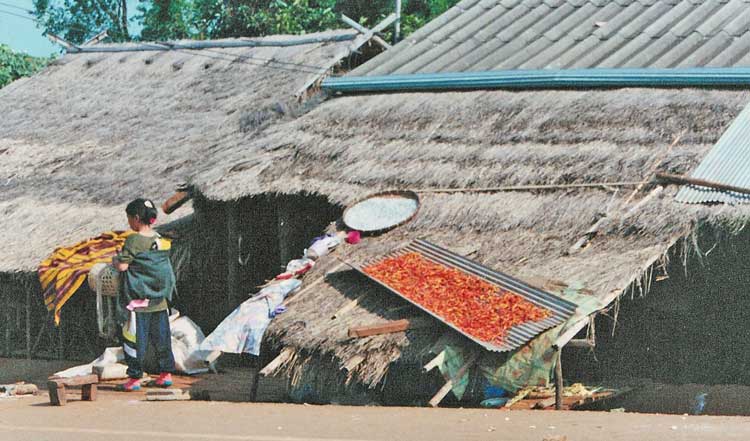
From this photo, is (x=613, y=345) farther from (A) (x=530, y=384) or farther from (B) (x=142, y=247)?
(B) (x=142, y=247)

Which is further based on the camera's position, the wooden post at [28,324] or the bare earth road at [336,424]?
the wooden post at [28,324]

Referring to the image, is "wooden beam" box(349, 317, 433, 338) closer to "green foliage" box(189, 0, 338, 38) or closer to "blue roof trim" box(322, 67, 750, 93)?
"blue roof trim" box(322, 67, 750, 93)

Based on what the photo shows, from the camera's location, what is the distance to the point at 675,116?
41.8ft

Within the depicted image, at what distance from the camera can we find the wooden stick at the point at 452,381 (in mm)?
9797

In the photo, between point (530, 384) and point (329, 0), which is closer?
point (530, 384)

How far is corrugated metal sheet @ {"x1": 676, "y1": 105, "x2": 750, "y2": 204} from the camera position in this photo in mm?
11117

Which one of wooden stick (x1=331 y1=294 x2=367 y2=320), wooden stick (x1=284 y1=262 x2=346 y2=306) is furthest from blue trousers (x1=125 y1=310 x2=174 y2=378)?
wooden stick (x1=331 y1=294 x2=367 y2=320)

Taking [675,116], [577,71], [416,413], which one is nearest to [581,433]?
[416,413]

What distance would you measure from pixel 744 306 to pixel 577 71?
386 centimetres

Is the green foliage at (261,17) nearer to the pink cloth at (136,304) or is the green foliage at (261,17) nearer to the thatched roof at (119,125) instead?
the thatched roof at (119,125)

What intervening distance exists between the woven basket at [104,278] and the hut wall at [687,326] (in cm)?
482

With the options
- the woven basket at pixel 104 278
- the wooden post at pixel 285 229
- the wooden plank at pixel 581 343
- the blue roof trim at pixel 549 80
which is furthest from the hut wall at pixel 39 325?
the wooden plank at pixel 581 343

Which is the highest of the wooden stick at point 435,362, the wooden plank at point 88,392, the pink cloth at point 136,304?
the pink cloth at point 136,304

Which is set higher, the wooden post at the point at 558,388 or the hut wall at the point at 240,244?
the hut wall at the point at 240,244
